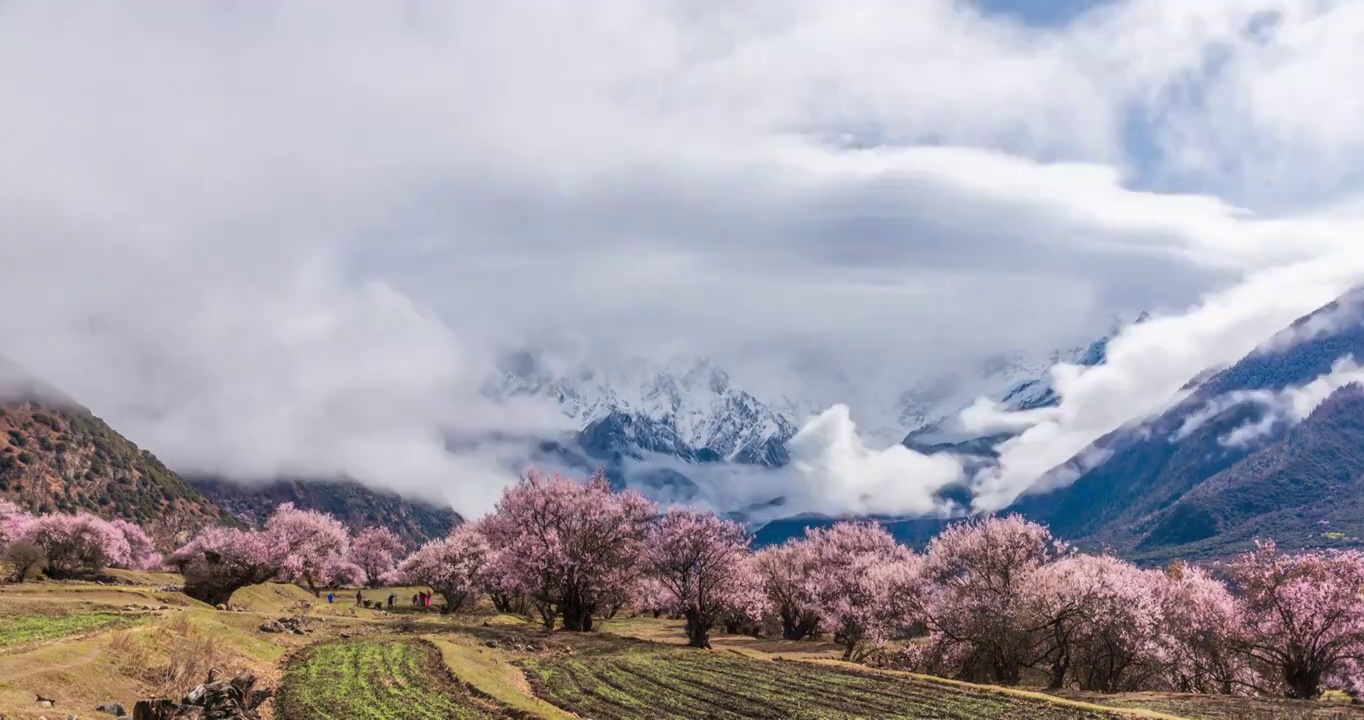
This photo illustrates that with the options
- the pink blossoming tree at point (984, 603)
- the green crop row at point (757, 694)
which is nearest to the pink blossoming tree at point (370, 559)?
the pink blossoming tree at point (984, 603)

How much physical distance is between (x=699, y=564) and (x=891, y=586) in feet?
54.9

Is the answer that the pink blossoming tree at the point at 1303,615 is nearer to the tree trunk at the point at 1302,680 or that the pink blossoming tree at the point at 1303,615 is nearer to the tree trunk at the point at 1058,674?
the tree trunk at the point at 1302,680

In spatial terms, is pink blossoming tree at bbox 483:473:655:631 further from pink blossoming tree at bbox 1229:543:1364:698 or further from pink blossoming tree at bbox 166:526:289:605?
pink blossoming tree at bbox 1229:543:1364:698

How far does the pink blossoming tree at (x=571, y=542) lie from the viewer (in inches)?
3354

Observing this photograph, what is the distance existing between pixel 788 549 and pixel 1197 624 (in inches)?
2655

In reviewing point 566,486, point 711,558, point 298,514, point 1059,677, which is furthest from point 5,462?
point 1059,677

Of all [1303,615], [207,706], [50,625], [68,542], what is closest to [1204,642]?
[1303,615]

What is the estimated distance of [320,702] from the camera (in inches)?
1476

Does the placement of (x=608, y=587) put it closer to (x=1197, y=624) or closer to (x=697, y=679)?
(x=697, y=679)

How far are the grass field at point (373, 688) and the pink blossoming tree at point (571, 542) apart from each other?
3043 centimetres

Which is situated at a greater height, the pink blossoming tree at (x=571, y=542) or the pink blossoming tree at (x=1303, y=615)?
the pink blossoming tree at (x=571, y=542)

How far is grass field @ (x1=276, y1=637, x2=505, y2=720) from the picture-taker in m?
35.7

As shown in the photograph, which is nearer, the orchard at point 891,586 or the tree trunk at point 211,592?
the orchard at point 891,586

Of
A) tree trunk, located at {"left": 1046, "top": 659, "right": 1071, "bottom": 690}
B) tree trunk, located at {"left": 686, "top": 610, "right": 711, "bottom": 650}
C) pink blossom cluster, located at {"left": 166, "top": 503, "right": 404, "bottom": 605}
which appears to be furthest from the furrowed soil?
pink blossom cluster, located at {"left": 166, "top": 503, "right": 404, "bottom": 605}
